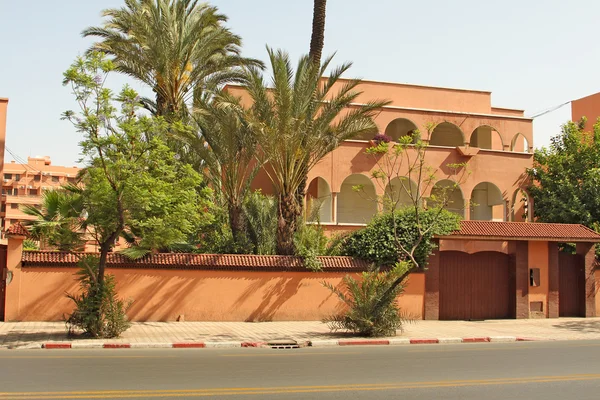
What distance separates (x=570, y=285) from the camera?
2525 centimetres

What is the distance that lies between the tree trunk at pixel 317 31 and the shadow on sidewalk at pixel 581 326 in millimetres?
12110

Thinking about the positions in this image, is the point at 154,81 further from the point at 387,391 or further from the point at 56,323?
the point at 387,391

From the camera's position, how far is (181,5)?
26016mm

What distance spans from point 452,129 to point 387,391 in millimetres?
27879

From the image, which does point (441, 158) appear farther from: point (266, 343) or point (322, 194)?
point (266, 343)

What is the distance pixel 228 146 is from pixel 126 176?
7290mm

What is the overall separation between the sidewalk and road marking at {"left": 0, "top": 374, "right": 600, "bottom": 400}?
6155mm

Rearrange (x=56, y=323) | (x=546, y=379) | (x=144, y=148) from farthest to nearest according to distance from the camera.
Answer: (x=56, y=323) < (x=144, y=148) < (x=546, y=379)

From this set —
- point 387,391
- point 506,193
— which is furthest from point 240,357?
point 506,193

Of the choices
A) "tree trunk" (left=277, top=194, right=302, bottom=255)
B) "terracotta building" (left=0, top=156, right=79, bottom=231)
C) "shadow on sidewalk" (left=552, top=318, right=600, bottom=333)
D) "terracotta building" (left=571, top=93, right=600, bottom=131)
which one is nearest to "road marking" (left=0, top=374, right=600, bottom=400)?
"shadow on sidewalk" (left=552, top=318, right=600, bottom=333)

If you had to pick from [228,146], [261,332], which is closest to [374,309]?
[261,332]

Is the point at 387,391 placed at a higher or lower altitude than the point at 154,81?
lower

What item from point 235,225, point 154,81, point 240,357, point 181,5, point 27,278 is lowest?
point 240,357

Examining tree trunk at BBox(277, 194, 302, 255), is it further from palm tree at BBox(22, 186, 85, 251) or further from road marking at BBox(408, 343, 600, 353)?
road marking at BBox(408, 343, 600, 353)
